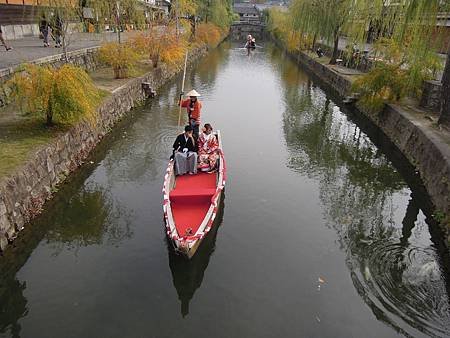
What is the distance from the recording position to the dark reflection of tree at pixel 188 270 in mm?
7488

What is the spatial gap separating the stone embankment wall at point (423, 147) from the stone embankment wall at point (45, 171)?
1015 cm

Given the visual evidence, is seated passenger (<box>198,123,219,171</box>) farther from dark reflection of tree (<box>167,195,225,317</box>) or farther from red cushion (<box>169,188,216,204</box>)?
dark reflection of tree (<box>167,195,225,317</box>)

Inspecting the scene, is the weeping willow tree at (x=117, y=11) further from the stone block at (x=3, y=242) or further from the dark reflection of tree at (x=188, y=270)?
the dark reflection of tree at (x=188, y=270)

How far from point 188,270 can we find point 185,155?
339 cm

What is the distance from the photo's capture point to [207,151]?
11609 millimetres

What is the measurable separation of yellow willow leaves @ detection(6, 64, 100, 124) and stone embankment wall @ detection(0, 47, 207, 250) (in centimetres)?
87

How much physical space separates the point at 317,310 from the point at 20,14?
27929 millimetres

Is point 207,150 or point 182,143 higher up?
point 182,143

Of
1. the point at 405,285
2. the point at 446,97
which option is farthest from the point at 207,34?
the point at 405,285

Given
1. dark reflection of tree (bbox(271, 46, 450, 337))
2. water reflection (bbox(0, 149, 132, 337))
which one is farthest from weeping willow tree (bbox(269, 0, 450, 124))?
water reflection (bbox(0, 149, 132, 337))

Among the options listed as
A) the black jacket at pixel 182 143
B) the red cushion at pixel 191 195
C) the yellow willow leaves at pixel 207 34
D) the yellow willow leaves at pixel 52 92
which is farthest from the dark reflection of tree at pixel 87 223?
the yellow willow leaves at pixel 207 34

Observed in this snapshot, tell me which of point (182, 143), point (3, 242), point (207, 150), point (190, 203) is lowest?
point (3, 242)

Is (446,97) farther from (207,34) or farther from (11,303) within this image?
(207,34)

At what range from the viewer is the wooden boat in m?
7.57
